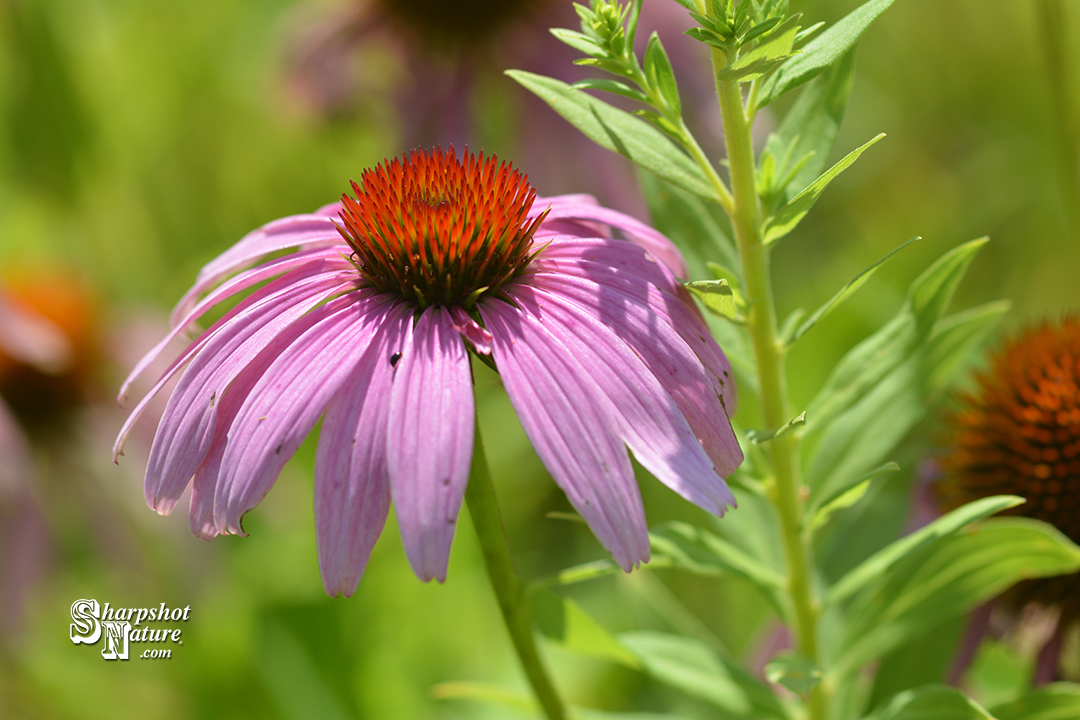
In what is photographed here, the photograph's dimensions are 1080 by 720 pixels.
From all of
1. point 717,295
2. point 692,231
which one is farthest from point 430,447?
point 692,231

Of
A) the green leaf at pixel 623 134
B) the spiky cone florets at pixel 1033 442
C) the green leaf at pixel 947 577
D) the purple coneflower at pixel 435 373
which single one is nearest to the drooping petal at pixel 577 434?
the purple coneflower at pixel 435 373

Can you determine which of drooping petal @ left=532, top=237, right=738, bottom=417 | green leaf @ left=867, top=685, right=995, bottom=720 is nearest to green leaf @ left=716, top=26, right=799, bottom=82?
drooping petal @ left=532, top=237, right=738, bottom=417

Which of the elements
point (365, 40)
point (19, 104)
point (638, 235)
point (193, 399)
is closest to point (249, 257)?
point (193, 399)

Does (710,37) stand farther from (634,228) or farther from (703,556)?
(703,556)

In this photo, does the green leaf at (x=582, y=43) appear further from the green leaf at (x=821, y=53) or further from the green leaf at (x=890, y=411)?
the green leaf at (x=890, y=411)

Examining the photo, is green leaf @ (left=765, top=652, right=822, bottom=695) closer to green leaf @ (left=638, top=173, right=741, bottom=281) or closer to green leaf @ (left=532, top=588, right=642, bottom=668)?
green leaf @ (left=532, top=588, right=642, bottom=668)

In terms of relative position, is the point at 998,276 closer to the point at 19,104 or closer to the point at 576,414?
the point at 576,414

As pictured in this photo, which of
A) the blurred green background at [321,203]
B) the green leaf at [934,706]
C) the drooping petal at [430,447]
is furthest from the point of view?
the blurred green background at [321,203]

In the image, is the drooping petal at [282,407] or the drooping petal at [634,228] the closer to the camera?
the drooping petal at [282,407]
